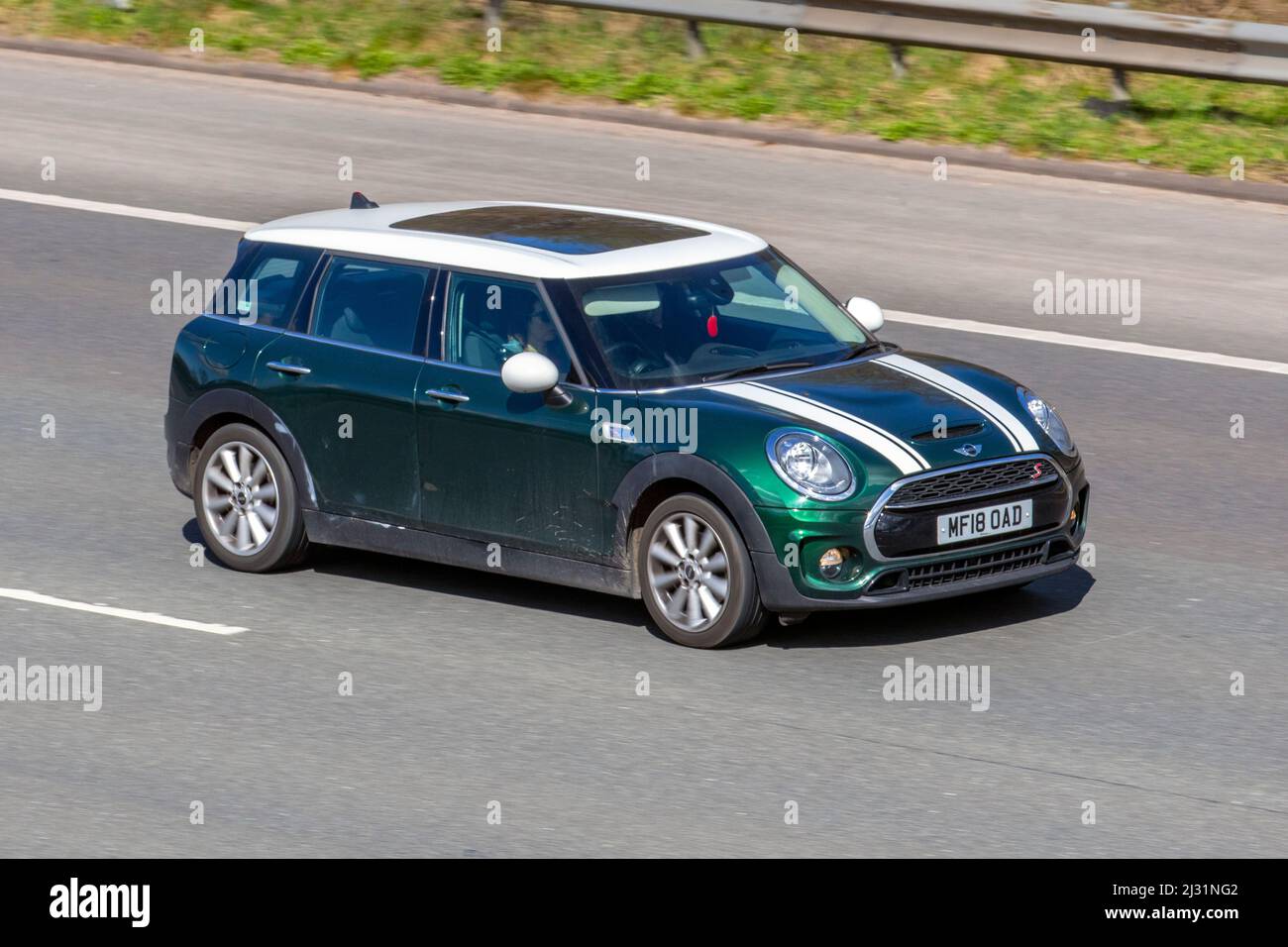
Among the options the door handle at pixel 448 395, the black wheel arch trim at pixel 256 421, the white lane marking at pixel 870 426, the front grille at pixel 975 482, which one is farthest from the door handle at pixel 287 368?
the front grille at pixel 975 482

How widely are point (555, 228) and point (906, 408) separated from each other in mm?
1970

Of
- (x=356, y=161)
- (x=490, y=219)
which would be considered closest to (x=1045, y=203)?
(x=356, y=161)

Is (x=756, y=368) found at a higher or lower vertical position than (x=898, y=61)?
lower

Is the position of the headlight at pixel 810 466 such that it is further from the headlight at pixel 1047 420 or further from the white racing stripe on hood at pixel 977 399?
the headlight at pixel 1047 420

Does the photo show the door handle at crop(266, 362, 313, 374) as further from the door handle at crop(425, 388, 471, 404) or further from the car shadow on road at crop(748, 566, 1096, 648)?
the car shadow on road at crop(748, 566, 1096, 648)

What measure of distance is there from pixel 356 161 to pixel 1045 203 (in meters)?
5.26

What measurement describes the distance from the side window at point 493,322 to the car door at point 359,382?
0.15 meters

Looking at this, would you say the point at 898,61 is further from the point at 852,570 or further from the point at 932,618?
the point at 852,570

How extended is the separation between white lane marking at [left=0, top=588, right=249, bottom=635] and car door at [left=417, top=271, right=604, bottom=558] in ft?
3.23

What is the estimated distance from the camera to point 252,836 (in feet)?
23.6

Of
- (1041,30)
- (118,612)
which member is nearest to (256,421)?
(118,612)

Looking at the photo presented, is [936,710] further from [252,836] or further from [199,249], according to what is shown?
[199,249]

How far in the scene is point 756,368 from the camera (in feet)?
31.0

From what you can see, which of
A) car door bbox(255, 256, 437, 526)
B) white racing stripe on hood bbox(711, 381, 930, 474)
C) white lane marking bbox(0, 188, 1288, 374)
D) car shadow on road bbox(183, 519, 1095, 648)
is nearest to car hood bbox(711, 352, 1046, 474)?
white racing stripe on hood bbox(711, 381, 930, 474)
